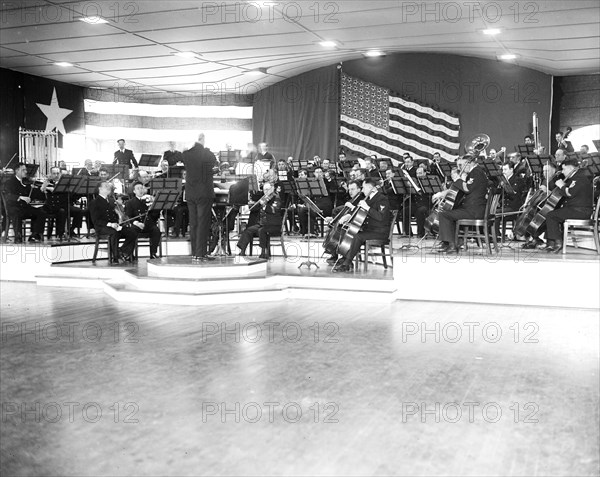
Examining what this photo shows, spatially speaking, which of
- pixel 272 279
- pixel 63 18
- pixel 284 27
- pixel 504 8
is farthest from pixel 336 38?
pixel 272 279

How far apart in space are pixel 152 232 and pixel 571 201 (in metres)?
6.05

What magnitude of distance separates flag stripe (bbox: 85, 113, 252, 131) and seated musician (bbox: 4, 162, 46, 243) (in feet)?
28.5

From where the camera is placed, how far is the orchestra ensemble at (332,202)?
9180mm

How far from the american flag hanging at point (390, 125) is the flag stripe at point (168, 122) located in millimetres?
3800

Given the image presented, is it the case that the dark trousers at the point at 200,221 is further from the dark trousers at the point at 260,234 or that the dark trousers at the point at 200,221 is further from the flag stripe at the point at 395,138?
the flag stripe at the point at 395,138

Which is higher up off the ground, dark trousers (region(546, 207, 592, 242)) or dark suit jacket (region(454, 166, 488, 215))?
dark suit jacket (region(454, 166, 488, 215))

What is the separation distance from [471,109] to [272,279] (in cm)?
964

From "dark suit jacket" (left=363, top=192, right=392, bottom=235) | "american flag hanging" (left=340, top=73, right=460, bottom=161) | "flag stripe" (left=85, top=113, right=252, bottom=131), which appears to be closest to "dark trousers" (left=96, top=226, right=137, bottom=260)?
"dark suit jacket" (left=363, top=192, right=392, bottom=235)

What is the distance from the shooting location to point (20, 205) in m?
11.8

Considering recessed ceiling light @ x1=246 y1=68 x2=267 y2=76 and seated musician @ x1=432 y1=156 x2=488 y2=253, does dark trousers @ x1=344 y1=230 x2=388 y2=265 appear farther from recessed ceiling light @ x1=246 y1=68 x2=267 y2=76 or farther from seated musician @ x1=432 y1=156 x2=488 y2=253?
recessed ceiling light @ x1=246 y1=68 x2=267 y2=76

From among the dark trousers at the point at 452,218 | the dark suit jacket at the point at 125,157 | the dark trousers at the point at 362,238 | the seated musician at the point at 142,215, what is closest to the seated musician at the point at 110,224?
the seated musician at the point at 142,215

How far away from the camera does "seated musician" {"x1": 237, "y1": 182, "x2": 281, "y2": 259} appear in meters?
10.9

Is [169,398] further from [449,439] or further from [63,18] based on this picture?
[63,18]

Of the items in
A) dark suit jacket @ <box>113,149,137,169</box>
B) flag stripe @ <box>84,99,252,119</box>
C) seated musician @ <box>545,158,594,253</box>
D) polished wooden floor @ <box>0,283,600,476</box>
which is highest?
flag stripe @ <box>84,99,252,119</box>
